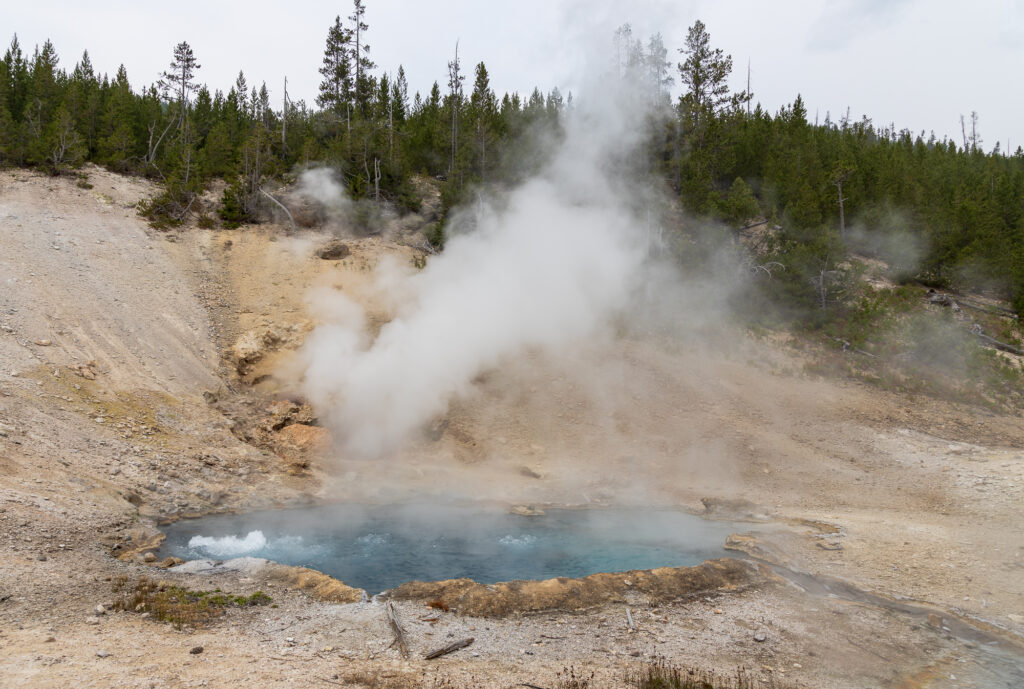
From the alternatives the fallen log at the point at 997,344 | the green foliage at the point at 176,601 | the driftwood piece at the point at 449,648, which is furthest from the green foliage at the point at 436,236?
the fallen log at the point at 997,344

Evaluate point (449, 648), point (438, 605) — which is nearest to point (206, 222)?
point (438, 605)

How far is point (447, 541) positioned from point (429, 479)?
109 inches

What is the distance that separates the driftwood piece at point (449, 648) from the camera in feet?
20.2

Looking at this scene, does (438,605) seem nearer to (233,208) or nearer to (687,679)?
(687,679)

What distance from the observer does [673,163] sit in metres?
23.4

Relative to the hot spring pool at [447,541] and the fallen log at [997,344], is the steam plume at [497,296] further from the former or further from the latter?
the fallen log at [997,344]

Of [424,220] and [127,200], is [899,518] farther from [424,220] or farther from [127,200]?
[127,200]

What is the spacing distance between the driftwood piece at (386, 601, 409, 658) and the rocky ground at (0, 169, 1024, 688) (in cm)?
11

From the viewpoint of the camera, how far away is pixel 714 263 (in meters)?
20.9

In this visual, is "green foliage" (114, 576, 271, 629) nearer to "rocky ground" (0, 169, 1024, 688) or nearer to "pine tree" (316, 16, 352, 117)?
"rocky ground" (0, 169, 1024, 688)

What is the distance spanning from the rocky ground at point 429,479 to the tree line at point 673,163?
88.4 inches

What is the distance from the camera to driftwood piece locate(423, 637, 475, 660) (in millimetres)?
6168

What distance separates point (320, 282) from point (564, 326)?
7.68 metres

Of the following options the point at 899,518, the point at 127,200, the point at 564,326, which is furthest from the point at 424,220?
the point at 899,518
